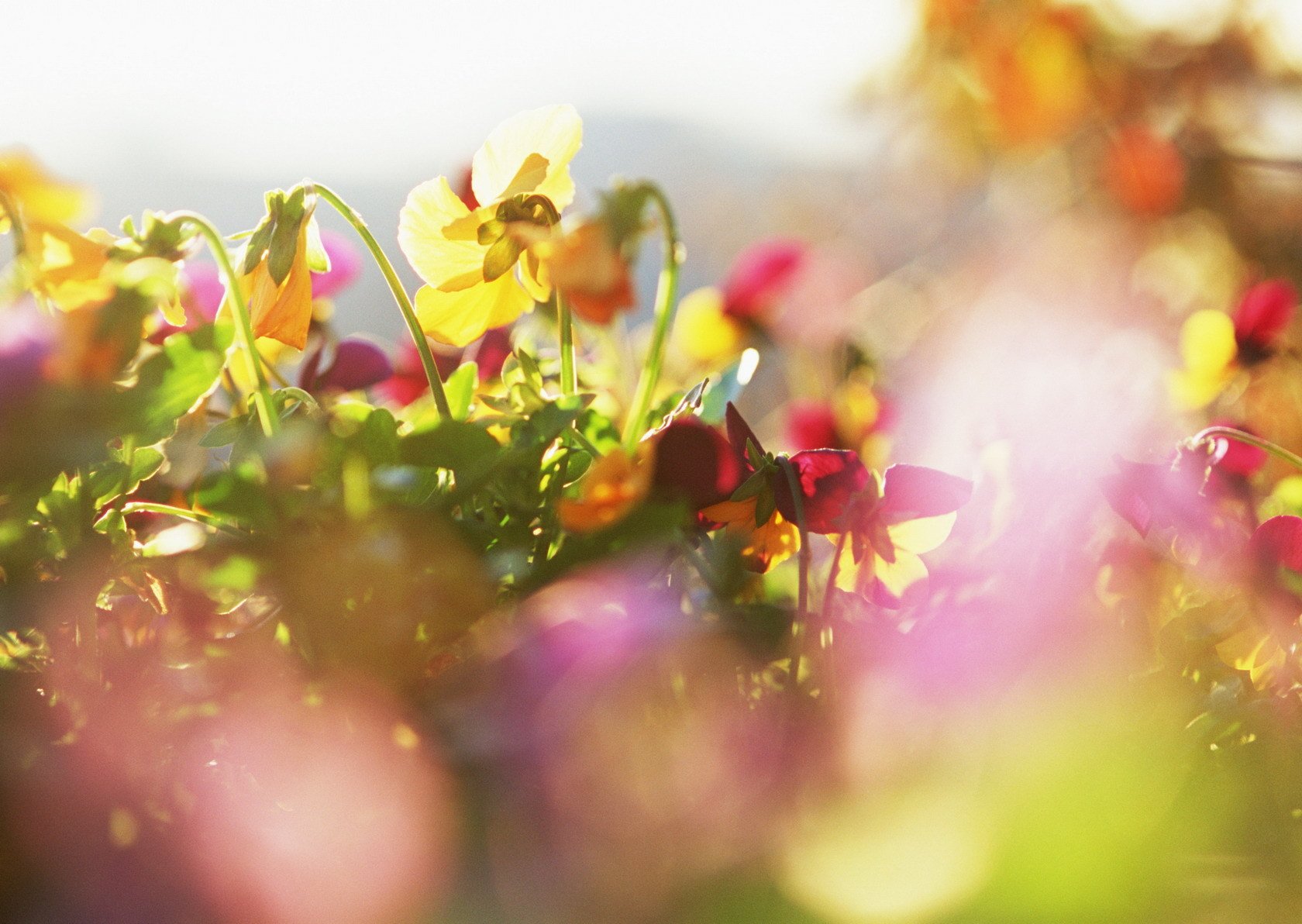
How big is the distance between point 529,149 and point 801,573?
18 centimetres

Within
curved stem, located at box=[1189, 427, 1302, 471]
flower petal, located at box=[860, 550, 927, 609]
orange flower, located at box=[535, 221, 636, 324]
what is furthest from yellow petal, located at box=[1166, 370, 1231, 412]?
orange flower, located at box=[535, 221, 636, 324]

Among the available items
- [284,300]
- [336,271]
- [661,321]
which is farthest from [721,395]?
[336,271]

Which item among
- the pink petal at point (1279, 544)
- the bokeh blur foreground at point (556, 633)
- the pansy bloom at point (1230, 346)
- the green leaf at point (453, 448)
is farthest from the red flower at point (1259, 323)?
the green leaf at point (453, 448)

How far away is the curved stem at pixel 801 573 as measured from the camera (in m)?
0.32

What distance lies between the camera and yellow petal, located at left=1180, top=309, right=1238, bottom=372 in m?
0.57

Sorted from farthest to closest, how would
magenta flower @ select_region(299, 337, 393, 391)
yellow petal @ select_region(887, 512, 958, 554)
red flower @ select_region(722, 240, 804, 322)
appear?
1. red flower @ select_region(722, 240, 804, 322)
2. magenta flower @ select_region(299, 337, 393, 391)
3. yellow petal @ select_region(887, 512, 958, 554)

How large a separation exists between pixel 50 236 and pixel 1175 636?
15.6 inches

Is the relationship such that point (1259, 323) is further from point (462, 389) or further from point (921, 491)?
point (462, 389)

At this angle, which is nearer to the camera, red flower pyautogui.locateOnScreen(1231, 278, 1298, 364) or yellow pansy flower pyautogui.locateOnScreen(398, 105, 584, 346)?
yellow pansy flower pyautogui.locateOnScreen(398, 105, 584, 346)

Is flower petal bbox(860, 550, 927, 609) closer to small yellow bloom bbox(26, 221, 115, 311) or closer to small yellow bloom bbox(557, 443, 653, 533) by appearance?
small yellow bloom bbox(557, 443, 653, 533)

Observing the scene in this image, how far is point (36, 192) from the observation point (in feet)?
1.13

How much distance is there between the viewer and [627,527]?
0.89ft

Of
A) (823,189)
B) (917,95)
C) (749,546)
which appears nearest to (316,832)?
(749,546)

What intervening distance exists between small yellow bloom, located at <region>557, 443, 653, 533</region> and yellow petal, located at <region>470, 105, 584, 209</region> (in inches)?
4.7
